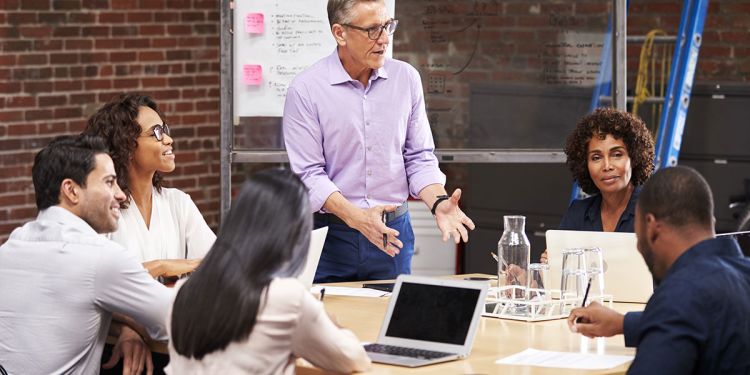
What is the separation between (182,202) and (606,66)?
2385 mm

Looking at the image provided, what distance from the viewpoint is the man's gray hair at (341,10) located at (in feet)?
13.3

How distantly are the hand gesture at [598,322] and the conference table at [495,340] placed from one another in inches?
2.4

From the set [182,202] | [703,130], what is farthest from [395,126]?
[703,130]

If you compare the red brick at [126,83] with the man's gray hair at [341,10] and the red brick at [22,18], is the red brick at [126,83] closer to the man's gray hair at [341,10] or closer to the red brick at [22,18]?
the red brick at [22,18]

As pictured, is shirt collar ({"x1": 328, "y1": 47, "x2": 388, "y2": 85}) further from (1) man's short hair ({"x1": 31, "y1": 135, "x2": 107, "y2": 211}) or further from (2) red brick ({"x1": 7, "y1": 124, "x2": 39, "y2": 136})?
(2) red brick ({"x1": 7, "y1": 124, "x2": 39, "y2": 136})

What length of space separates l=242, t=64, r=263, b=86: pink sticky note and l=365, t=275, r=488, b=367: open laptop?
222 centimetres

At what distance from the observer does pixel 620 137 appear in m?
4.04

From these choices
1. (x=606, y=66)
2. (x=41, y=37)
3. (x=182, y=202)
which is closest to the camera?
(x=182, y=202)

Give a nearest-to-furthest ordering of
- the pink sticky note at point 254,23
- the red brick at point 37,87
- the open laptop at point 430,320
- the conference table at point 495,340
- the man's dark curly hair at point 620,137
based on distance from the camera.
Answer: the conference table at point 495,340, the open laptop at point 430,320, the man's dark curly hair at point 620,137, the pink sticky note at point 254,23, the red brick at point 37,87

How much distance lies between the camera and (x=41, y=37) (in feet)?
20.5

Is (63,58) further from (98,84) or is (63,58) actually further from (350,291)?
(350,291)

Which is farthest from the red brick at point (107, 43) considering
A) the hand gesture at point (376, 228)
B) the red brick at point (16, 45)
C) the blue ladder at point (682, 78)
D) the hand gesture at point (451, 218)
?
the hand gesture at point (451, 218)

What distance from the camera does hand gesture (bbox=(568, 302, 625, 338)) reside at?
2.96 m

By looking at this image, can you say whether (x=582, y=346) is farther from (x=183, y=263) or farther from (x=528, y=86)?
(x=528, y=86)
